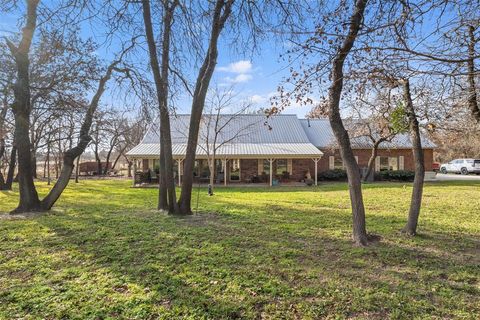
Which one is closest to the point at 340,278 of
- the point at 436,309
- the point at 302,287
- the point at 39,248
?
the point at 302,287

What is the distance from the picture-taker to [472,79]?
15.4ft

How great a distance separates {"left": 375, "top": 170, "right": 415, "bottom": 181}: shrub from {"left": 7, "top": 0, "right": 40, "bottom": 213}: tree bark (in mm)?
21690

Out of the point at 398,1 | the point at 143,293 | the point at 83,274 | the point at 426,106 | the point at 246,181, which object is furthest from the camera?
the point at 246,181

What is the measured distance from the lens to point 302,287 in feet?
12.1

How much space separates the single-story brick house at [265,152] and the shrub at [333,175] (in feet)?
2.06

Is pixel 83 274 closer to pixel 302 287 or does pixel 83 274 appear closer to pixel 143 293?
pixel 143 293

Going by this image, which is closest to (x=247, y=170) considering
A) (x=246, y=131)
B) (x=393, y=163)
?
(x=246, y=131)

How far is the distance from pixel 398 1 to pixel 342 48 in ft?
3.09

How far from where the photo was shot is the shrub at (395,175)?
2269 cm

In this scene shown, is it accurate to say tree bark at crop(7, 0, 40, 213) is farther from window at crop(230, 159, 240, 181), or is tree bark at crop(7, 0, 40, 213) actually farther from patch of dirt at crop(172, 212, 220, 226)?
window at crop(230, 159, 240, 181)

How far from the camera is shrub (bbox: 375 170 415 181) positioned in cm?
2269

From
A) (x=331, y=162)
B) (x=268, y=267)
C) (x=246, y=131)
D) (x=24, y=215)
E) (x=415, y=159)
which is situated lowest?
(x=268, y=267)

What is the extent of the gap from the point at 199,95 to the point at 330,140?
17882mm

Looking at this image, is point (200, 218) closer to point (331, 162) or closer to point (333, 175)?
point (333, 175)
